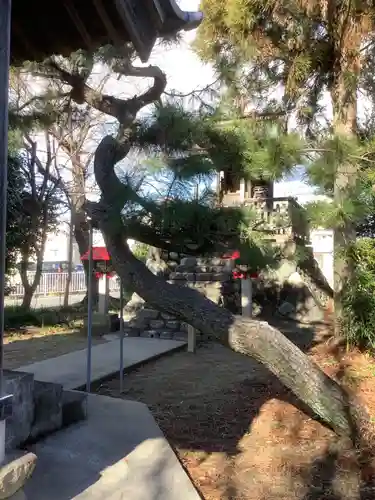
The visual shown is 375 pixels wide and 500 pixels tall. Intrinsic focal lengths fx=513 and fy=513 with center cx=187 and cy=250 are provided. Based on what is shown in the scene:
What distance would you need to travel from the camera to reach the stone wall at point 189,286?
1025 cm

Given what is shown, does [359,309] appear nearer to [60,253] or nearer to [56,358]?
[56,358]

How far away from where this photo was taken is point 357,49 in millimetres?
7855

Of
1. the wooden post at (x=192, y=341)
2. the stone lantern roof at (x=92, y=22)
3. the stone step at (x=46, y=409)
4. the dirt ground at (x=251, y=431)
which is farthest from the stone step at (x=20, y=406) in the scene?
the wooden post at (x=192, y=341)

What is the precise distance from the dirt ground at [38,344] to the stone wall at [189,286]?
935 millimetres

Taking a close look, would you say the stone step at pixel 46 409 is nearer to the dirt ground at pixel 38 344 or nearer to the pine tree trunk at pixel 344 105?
the dirt ground at pixel 38 344

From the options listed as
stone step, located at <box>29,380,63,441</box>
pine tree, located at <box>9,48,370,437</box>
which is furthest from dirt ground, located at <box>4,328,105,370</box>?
stone step, located at <box>29,380,63,441</box>

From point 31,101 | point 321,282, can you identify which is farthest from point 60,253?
point 31,101

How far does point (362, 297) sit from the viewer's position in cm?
759

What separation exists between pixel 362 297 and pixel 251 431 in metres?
3.55

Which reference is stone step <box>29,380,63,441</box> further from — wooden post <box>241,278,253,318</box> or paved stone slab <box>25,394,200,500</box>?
wooden post <box>241,278,253,318</box>

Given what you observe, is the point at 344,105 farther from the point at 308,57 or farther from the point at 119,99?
the point at 119,99

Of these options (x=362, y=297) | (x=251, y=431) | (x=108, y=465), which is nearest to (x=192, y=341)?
(x=362, y=297)

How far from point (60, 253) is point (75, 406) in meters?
43.0

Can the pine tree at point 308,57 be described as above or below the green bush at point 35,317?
above
